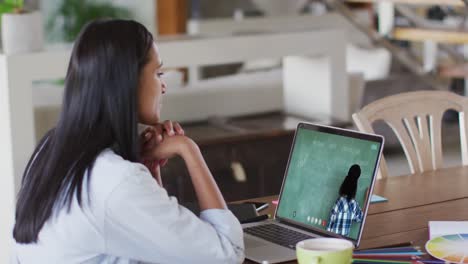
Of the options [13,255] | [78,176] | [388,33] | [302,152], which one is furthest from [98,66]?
[388,33]

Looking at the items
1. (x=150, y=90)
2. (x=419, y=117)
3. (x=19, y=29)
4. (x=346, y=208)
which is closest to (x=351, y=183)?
(x=346, y=208)

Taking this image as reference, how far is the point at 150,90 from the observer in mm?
1875

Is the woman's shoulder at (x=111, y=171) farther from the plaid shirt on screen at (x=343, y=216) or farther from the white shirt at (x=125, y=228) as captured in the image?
the plaid shirt on screen at (x=343, y=216)

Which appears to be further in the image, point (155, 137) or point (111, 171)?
point (155, 137)

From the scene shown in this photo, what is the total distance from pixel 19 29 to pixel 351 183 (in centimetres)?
219

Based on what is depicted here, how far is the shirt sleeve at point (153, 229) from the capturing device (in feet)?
5.77

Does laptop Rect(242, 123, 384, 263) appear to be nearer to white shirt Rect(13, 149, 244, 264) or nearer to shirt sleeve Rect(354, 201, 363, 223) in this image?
shirt sleeve Rect(354, 201, 363, 223)

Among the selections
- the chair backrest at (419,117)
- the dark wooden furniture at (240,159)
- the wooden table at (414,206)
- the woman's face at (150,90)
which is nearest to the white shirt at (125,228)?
the woman's face at (150,90)

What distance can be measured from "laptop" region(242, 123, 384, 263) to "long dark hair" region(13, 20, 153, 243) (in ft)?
1.40

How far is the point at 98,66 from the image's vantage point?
1793mm

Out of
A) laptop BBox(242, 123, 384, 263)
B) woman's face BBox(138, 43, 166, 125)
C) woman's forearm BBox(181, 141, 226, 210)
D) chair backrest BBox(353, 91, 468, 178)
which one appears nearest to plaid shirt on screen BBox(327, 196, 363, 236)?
laptop BBox(242, 123, 384, 263)

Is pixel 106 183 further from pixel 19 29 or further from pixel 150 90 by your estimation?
pixel 19 29

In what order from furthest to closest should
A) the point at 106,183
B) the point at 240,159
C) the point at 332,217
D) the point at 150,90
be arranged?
the point at 240,159, the point at 332,217, the point at 150,90, the point at 106,183

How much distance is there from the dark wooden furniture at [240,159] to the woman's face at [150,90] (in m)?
2.19
